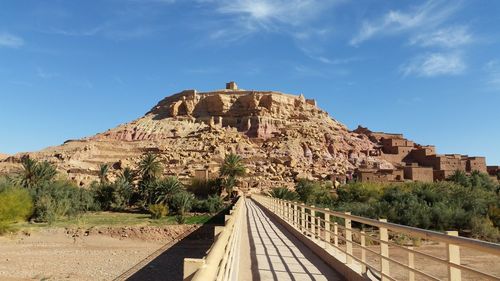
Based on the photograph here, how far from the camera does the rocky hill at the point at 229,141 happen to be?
83.1 m

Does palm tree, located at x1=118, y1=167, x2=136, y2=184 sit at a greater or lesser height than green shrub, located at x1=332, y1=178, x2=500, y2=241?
greater

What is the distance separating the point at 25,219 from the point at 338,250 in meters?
35.6

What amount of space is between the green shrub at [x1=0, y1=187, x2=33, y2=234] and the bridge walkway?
25.2m

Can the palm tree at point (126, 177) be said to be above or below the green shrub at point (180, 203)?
above

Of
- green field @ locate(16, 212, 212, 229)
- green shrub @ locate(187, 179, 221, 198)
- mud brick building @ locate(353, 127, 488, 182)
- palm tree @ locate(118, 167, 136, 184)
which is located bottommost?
green field @ locate(16, 212, 212, 229)

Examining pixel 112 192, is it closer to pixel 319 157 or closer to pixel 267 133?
pixel 319 157

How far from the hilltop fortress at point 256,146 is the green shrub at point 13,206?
103ft

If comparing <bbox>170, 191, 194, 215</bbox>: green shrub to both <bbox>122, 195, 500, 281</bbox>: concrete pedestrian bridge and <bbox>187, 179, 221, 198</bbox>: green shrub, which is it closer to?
<bbox>187, 179, 221, 198</bbox>: green shrub

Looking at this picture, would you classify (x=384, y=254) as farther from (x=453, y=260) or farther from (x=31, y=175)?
(x=31, y=175)

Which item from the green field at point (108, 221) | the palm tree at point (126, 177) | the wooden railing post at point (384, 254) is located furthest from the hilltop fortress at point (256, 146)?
the wooden railing post at point (384, 254)

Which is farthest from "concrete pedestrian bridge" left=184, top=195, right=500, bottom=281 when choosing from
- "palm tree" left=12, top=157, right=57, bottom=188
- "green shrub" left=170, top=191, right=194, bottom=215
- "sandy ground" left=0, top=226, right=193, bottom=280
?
"palm tree" left=12, top=157, right=57, bottom=188

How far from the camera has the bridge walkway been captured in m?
7.90

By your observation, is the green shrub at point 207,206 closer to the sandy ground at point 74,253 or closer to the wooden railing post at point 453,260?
the sandy ground at point 74,253

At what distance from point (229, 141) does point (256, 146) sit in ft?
17.5
